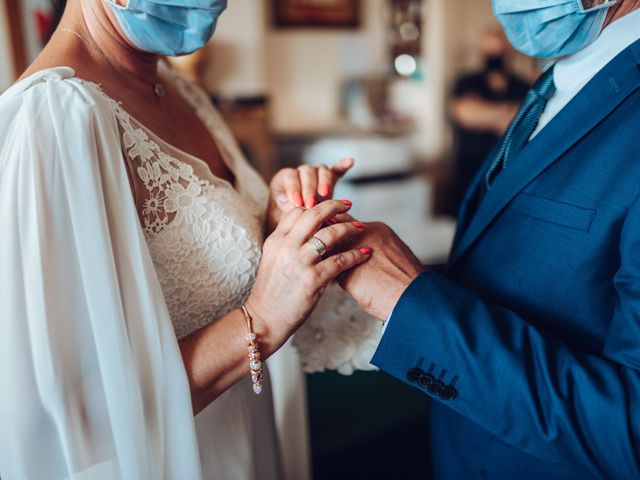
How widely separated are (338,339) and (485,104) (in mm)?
4065

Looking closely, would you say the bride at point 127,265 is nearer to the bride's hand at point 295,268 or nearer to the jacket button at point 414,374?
the bride's hand at point 295,268

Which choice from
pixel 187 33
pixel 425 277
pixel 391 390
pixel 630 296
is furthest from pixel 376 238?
pixel 391 390

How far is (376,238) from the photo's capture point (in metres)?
0.99

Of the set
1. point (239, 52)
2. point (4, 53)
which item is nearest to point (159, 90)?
point (4, 53)

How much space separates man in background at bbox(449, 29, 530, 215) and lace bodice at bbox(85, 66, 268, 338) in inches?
159

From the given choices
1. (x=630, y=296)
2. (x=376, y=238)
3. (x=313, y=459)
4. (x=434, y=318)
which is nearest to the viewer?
(x=630, y=296)

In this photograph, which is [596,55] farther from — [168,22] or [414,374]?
[168,22]

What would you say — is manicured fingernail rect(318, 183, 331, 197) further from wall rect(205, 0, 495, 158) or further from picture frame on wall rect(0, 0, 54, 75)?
wall rect(205, 0, 495, 158)

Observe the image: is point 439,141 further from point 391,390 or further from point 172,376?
point 172,376

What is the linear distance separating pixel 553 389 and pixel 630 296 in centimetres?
18

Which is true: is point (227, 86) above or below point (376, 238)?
above

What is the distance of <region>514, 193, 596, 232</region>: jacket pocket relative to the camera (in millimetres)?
860

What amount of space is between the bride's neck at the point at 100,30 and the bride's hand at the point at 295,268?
467 millimetres

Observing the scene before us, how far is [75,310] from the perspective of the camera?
795 mm
